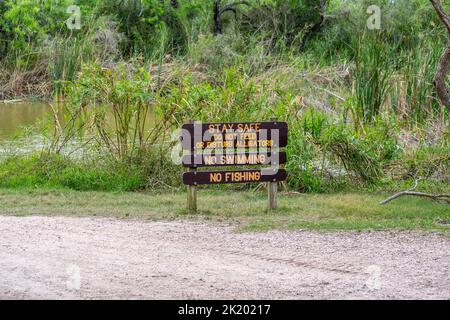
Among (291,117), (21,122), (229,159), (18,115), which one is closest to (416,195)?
(229,159)

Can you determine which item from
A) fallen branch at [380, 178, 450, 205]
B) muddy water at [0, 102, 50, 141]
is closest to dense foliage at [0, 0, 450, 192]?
fallen branch at [380, 178, 450, 205]

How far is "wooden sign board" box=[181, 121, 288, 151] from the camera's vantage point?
34.7ft

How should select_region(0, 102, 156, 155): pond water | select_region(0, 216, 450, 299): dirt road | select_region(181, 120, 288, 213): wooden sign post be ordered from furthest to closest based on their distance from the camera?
select_region(0, 102, 156, 155): pond water < select_region(181, 120, 288, 213): wooden sign post < select_region(0, 216, 450, 299): dirt road

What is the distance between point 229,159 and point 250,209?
0.86 meters

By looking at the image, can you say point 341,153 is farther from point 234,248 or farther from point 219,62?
point 219,62

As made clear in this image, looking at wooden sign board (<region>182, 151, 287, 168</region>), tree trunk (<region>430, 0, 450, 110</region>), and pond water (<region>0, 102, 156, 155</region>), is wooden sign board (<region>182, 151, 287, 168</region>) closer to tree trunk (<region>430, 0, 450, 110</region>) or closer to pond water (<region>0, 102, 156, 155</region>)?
tree trunk (<region>430, 0, 450, 110</region>)

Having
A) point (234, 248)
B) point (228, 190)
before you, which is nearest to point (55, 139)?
point (228, 190)

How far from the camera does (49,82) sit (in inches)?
1073

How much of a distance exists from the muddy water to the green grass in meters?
6.70

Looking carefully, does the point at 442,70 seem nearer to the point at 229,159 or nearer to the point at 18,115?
the point at 229,159

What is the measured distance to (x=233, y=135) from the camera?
1071 cm

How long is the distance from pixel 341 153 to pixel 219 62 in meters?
12.8

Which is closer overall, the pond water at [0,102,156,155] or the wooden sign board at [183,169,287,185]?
the wooden sign board at [183,169,287,185]

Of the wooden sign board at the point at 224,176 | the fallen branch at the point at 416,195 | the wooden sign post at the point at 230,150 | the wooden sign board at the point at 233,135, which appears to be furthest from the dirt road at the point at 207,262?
the fallen branch at the point at 416,195
